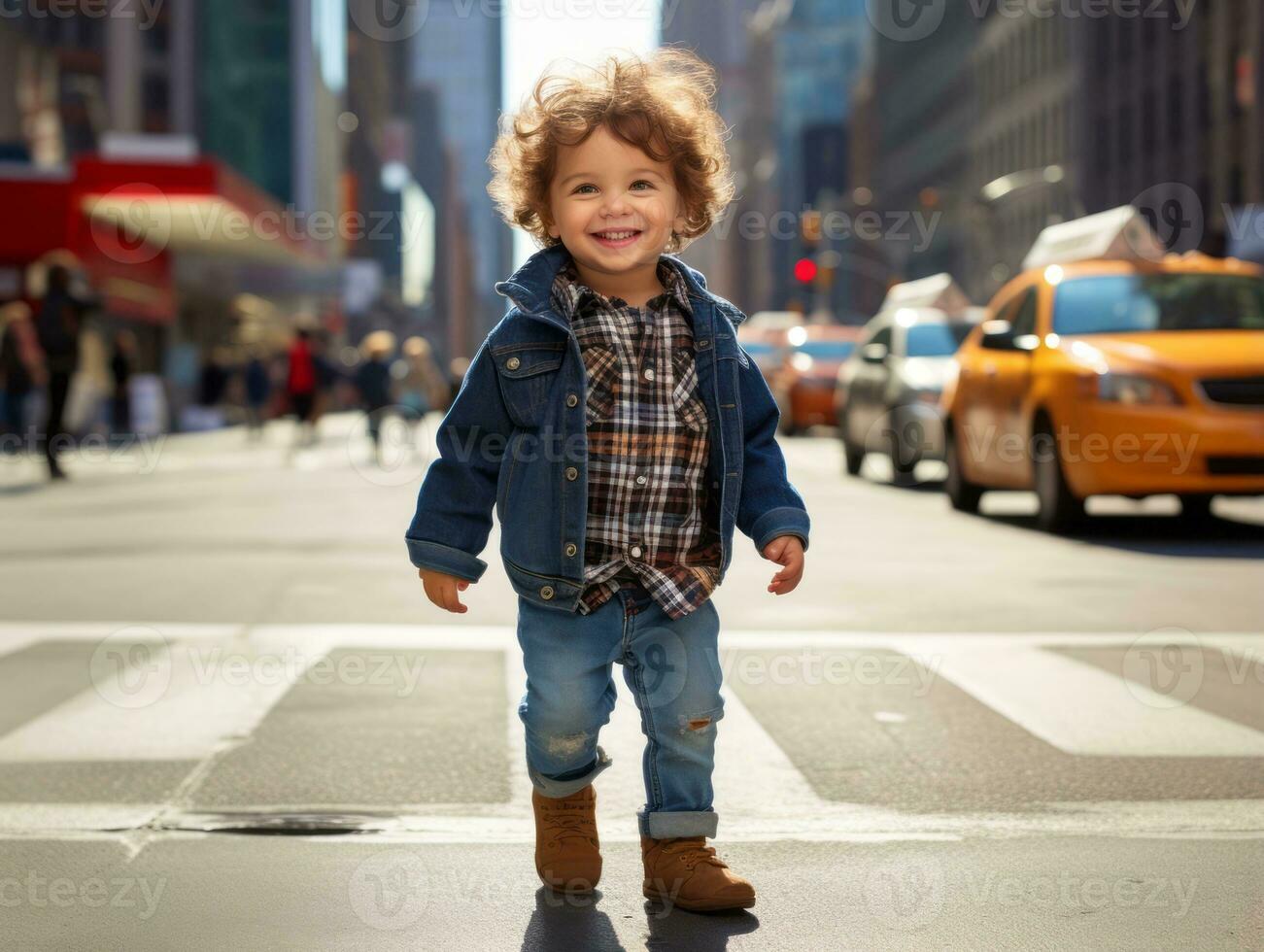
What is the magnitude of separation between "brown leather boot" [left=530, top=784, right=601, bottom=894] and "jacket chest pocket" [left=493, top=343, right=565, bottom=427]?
0.74 m

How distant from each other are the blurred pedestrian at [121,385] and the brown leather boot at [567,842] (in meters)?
30.5

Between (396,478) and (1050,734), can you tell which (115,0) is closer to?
(396,478)

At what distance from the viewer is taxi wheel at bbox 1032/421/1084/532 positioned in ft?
40.9

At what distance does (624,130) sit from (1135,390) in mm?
8385

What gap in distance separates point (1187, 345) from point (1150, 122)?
48042mm

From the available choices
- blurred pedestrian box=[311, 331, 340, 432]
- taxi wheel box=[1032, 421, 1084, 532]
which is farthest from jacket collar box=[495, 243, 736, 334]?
blurred pedestrian box=[311, 331, 340, 432]

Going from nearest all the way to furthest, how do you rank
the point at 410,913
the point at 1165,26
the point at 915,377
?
1. the point at 410,913
2. the point at 915,377
3. the point at 1165,26

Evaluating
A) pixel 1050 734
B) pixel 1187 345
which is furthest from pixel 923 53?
pixel 1050 734

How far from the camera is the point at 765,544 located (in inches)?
157

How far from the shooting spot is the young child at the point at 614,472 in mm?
3893
